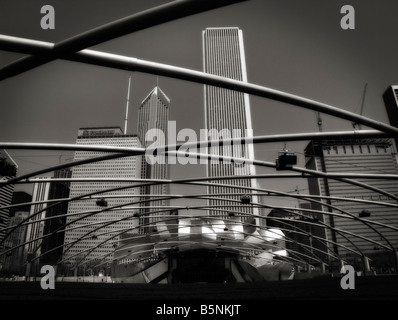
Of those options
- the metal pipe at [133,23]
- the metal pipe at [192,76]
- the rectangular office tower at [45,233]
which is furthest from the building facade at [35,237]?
the metal pipe at [133,23]

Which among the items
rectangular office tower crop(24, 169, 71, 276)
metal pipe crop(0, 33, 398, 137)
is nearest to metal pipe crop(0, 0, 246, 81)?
metal pipe crop(0, 33, 398, 137)

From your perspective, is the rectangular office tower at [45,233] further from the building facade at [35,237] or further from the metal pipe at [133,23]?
the metal pipe at [133,23]

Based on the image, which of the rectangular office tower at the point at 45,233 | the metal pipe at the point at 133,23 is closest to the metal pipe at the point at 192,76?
the metal pipe at the point at 133,23

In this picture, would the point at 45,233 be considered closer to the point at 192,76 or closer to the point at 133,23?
the point at 192,76

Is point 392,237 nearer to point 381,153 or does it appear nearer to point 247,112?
point 381,153

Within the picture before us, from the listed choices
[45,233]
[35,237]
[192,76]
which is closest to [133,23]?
[192,76]

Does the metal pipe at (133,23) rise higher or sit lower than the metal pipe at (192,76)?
lower

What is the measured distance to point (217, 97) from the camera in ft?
631

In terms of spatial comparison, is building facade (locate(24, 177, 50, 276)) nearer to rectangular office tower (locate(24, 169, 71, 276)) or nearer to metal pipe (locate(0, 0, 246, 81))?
rectangular office tower (locate(24, 169, 71, 276))

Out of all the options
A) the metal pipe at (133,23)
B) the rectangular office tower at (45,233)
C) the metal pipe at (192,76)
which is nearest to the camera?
the metal pipe at (133,23)

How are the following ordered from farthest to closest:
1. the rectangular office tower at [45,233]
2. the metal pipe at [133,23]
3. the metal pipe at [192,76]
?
the rectangular office tower at [45,233] < the metal pipe at [192,76] < the metal pipe at [133,23]

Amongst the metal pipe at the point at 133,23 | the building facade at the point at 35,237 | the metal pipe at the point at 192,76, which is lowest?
the metal pipe at the point at 133,23

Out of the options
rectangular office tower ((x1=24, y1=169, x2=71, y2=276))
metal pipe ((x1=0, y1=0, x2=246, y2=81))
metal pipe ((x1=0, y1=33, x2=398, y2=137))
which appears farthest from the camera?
rectangular office tower ((x1=24, y1=169, x2=71, y2=276))

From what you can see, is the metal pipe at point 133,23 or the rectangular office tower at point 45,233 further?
the rectangular office tower at point 45,233
